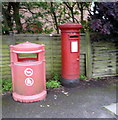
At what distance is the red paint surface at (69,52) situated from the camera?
3.85 metres

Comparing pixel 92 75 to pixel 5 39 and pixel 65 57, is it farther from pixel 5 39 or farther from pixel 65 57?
pixel 5 39

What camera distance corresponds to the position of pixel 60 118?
2793 mm

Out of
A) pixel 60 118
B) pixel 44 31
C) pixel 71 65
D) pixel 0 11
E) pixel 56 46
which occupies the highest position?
pixel 0 11

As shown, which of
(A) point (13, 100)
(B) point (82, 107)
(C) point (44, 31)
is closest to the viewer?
(B) point (82, 107)

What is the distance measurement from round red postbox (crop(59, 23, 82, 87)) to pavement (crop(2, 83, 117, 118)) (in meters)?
0.30

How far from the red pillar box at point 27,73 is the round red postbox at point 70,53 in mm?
820

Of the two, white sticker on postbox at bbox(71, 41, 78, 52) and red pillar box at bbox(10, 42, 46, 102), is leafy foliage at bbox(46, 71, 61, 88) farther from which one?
white sticker on postbox at bbox(71, 41, 78, 52)

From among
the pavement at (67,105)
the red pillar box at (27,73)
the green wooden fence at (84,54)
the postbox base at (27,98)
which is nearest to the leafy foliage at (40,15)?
the green wooden fence at (84,54)

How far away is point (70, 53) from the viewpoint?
3977 millimetres

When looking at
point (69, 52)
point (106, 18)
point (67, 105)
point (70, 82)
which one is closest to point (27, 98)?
point (67, 105)

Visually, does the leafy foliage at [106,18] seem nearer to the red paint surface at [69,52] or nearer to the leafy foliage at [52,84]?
the red paint surface at [69,52]

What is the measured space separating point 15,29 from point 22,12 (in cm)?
106

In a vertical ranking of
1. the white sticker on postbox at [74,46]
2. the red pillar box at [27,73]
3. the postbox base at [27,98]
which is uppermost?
the white sticker on postbox at [74,46]

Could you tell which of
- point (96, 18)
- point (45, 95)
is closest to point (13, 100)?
point (45, 95)
